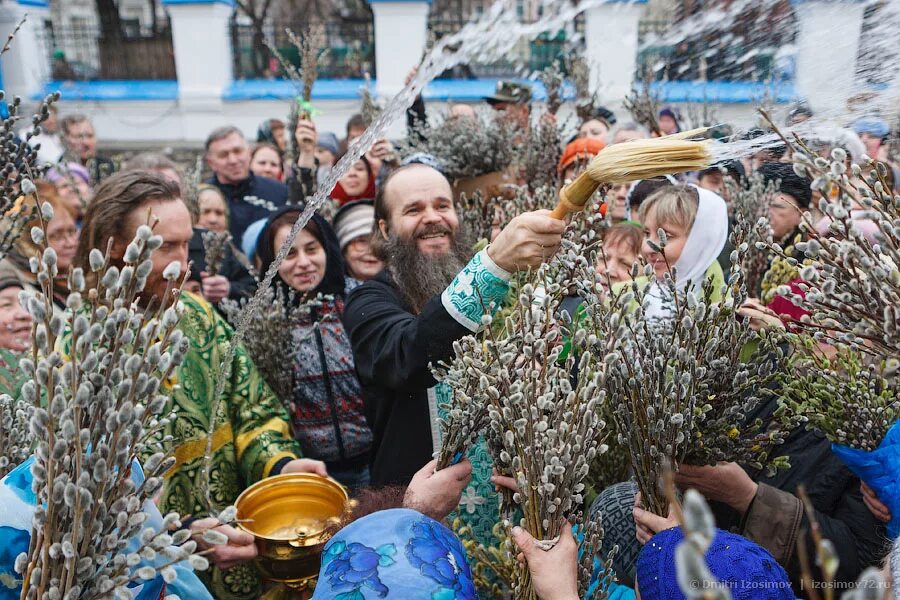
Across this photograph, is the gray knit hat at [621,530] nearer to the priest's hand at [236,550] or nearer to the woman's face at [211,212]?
the priest's hand at [236,550]

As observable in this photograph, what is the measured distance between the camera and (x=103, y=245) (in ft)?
7.70

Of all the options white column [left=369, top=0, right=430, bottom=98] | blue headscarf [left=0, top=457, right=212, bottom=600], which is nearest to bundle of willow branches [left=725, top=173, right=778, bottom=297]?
blue headscarf [left=0, top=457, right=212, bottom=600]

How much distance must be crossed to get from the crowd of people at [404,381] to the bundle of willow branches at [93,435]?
8 cm

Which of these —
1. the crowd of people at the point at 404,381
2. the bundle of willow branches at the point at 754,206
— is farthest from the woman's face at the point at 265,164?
the bundle of willow branches at the point at 754,206

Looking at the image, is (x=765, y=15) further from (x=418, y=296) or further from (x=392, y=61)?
(x=392, y=61)

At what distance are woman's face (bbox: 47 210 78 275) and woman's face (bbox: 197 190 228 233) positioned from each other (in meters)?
1.33

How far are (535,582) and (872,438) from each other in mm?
887

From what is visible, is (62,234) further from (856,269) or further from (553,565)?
(856,269)

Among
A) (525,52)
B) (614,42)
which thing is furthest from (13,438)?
(614,42)

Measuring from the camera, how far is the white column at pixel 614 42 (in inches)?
418

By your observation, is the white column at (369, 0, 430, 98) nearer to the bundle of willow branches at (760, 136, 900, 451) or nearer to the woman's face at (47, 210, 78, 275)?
the woman's face at (47, 210, 78, 275)

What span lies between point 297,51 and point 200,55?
204 cm

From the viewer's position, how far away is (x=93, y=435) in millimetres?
1152

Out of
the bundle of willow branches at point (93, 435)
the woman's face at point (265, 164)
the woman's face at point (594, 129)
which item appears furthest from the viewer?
the woman's face at point (265, 164)
